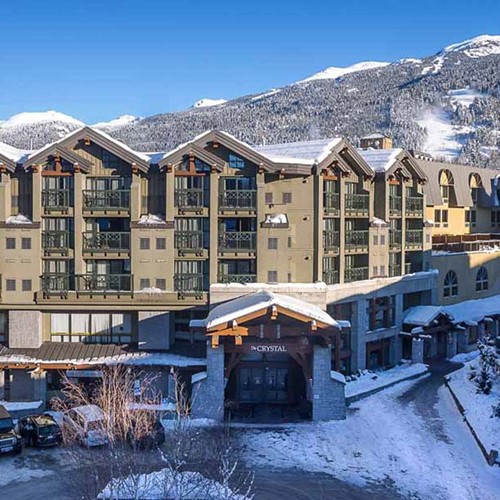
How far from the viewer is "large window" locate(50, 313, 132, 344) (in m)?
36.4

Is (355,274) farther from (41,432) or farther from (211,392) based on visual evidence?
(41,432)

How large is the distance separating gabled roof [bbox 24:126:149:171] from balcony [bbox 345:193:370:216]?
12768 millimetres

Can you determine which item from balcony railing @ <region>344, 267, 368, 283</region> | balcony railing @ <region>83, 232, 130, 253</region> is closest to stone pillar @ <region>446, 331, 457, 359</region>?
balcony railing @ <region>344, 267, 368, 283</region>

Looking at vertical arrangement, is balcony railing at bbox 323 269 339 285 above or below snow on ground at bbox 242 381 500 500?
above

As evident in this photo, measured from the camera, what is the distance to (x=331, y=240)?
38.7m

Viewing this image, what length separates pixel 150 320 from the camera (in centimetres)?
3572

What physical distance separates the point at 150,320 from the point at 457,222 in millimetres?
35661

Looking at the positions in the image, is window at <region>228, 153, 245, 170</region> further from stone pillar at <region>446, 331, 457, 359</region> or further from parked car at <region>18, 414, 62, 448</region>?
stone pillar at <region>446, 331, 457, 359</region>

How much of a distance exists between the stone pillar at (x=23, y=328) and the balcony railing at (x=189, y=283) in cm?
809

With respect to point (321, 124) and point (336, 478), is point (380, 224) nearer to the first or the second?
point (336, 478)

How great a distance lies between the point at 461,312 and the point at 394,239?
9580mm

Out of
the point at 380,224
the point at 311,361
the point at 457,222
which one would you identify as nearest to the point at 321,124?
the point at 457,222

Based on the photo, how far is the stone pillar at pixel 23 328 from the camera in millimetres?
35656

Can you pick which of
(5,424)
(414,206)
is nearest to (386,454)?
(5,424)
